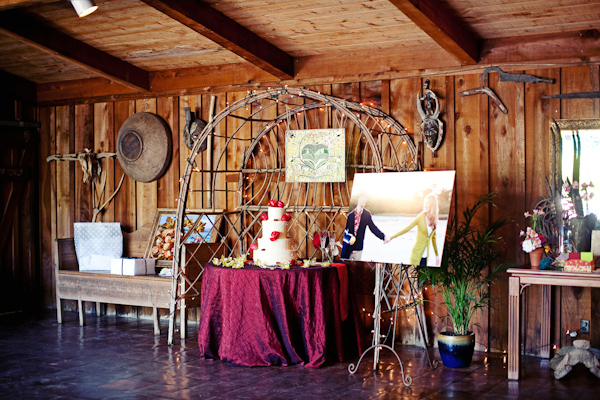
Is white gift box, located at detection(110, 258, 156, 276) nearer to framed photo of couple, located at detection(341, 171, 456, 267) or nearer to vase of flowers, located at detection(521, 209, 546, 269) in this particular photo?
framed photo of couple, located at detection(341, 171, 456, 267)

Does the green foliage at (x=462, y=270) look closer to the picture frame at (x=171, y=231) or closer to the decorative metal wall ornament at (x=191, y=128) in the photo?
the picture frame at (x=171, y=231)

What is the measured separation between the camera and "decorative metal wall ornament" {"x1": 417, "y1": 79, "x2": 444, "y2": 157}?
560cm

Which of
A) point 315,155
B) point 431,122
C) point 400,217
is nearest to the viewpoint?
point 400,217

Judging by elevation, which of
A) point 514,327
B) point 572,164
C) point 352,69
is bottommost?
point 514,327

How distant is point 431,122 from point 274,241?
173 cm

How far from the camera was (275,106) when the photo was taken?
21.0 ft

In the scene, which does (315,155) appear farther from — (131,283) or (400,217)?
(131,283)

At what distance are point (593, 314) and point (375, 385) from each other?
77.2 inches

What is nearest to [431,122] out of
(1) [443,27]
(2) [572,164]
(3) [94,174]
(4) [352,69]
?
(4) [352,69]

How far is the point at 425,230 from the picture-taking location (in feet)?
14.8

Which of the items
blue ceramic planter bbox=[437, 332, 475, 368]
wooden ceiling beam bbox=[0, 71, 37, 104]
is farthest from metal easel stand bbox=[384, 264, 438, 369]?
wooden ceiling beam bbox=[0, 71, 37, 104]

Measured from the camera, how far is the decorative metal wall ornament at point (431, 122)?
560 centimetres

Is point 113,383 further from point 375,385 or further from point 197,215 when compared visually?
point 197,215

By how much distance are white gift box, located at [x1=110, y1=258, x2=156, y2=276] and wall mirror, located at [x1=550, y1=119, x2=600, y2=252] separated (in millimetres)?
3838
